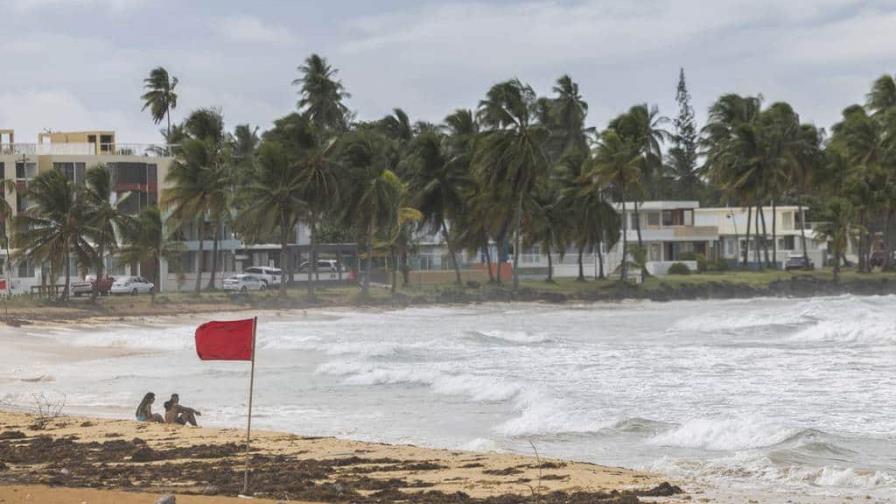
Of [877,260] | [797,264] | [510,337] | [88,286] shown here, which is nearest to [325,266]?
[88,286]

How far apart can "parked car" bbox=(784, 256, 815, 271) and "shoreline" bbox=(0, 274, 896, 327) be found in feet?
20.6

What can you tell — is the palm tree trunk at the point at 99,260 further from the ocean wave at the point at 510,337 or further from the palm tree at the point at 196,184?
the ocean wave at the point at 510,337

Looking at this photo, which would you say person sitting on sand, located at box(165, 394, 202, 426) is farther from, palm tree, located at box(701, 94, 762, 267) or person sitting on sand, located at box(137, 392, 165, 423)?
palm tree, located at box(701, 94, 762, 267)

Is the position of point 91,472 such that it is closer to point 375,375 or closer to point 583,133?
point 375,375

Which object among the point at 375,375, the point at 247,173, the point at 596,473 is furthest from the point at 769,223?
the point at 596,473

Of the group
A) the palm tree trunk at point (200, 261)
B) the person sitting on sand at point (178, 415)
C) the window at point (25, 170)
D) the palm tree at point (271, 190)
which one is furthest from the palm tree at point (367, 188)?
the person sitting on sand at point (178, 415)

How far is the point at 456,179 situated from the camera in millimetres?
69688

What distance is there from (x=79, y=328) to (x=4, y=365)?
14595mm

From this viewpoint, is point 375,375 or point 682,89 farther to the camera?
point 682,89

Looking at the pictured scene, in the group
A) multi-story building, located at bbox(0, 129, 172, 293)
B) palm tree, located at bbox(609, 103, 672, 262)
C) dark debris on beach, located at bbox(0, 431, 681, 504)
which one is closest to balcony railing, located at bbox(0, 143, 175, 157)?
multi-story building, located at bbox(0, 129, 172, 293)

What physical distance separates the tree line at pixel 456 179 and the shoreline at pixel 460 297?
2129 millimetres

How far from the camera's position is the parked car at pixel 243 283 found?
214 ft

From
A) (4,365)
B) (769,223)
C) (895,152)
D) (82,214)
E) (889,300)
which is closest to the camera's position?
(4,365)

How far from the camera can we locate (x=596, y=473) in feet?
47.7
